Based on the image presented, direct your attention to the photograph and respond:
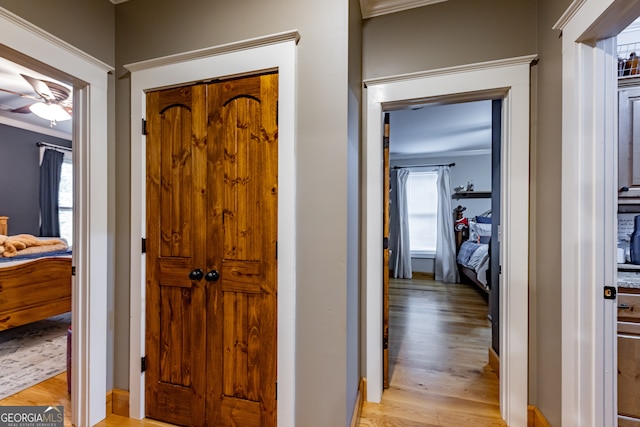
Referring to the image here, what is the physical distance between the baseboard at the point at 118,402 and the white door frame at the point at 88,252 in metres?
0.05

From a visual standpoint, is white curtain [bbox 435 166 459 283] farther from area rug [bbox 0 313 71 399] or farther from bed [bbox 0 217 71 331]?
bed [bbox 0 217 71 331]

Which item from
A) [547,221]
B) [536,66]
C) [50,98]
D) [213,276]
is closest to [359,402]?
[213,276]

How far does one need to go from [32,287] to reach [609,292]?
14.6ft

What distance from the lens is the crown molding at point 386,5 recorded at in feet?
5.96

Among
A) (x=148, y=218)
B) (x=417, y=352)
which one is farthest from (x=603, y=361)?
(x=148, y=218)

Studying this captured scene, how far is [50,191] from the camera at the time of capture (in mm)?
5156

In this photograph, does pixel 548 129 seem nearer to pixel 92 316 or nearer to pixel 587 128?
pixel 587 128

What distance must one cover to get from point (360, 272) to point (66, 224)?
6146 millimetres

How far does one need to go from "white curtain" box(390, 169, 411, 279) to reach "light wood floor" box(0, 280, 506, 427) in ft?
7.37

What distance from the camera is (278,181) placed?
1.54 m

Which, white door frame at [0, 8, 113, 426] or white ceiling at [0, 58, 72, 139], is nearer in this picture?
white door frame at [0, 8, 113, 426]

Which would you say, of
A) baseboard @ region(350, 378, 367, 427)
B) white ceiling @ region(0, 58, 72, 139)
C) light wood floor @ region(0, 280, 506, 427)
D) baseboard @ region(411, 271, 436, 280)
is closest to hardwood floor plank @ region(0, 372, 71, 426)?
light wood floor @ region(0, 280, 506, 427)

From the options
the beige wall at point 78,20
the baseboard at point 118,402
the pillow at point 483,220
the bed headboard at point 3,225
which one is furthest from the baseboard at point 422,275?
the bed headboard at point 3,225

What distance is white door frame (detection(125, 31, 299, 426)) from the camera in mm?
1517
